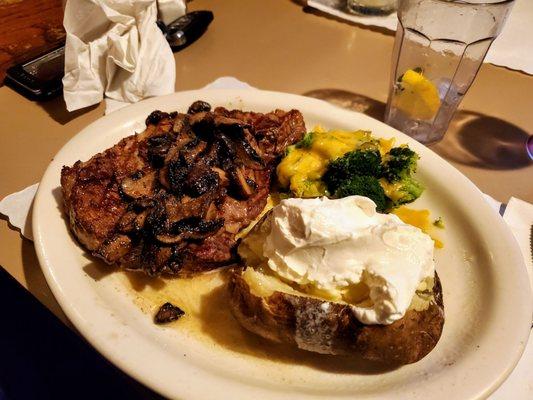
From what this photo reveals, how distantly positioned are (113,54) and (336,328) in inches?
71.2

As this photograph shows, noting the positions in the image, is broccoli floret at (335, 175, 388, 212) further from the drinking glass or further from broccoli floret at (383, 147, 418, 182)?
the drinking glass

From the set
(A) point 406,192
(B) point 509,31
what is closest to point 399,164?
(A) point 406,192

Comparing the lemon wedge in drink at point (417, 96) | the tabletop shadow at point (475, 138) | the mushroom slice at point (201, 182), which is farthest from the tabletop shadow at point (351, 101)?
the mushroom slice at point (201, 182)

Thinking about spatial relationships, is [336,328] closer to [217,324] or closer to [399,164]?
[217,324]

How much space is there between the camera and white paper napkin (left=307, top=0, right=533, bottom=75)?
289 cm

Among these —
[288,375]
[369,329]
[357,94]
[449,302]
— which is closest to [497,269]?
[449,302]

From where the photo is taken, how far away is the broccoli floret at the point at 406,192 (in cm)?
183

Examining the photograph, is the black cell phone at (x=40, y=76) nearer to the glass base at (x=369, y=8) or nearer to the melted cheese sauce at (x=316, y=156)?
the melted cheese sauce at (x=316, y=156)

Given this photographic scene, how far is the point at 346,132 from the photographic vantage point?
2.04m

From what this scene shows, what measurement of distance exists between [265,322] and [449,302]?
2.19 ft

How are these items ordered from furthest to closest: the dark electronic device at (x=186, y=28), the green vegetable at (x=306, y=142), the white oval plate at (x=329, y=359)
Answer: the dark electronic device at (x=186, y=28) < the green vegetable at (x=306, y=142) < the white oval plate at (x=329, y=359)

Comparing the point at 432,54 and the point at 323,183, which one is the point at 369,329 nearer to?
the point at 323,183

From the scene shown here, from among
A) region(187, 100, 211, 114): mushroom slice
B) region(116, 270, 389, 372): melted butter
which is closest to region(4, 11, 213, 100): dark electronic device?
region(187, 100, 211, 114): mushroom slice

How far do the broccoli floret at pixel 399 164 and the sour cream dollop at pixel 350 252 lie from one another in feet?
1.43
